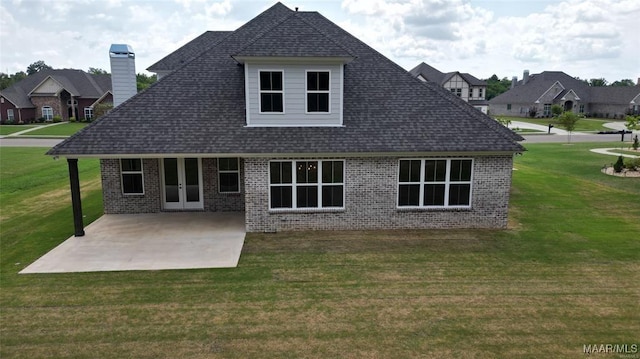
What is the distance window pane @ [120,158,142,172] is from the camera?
14.9 meters

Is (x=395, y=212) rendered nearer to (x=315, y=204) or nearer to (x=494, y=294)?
(x=315, y=204)

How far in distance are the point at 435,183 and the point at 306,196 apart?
13.1ft

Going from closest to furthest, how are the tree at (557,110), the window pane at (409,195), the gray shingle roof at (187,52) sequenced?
the window pane at (409,195)
the gray shingle roof at (187,52)
the tree at (557,110)

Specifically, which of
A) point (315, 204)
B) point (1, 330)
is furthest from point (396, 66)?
point (1, 330)

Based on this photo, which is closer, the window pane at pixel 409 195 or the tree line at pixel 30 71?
the window pane at pixel 409 195

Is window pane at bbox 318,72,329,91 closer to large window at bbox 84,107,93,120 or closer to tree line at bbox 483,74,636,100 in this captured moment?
large window at bbox 84,107,93,120

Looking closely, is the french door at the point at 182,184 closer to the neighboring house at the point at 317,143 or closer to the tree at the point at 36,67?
the neighboring house at the point at 317,143

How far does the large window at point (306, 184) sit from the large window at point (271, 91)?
1.75m

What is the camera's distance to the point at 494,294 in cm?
920

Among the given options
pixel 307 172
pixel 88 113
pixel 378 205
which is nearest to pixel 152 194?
pixel 307 172

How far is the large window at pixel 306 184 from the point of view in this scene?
43.3 feet

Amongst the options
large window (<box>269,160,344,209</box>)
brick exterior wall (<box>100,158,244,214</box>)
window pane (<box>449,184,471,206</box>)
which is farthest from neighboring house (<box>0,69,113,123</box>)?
window pane (<box>449,184,471,206</box>)

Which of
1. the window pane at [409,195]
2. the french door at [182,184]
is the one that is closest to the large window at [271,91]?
the french door at [182,184]

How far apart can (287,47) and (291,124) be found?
89.4 inches
